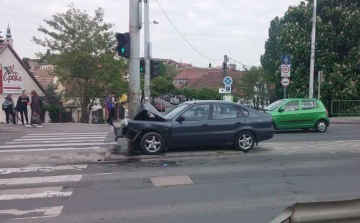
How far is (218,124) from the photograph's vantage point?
455 inches

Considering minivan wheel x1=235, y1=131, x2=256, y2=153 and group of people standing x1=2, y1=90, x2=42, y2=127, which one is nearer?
minivan wheel x1=235, y1=131, x2=256, y2=153

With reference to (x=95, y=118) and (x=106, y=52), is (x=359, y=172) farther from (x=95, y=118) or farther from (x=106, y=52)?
(x=95, y=118)

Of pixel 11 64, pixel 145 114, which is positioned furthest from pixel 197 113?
pixel 11 64

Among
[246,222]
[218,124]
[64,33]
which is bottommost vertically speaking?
[246,222]

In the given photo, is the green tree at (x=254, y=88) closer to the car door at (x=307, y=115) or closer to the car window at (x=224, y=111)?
the car door at (x=307, y=115)

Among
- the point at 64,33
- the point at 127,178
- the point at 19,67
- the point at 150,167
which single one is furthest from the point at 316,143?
the point at 19,67

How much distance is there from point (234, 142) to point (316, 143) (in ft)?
11.6

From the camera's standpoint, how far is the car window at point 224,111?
1169cm

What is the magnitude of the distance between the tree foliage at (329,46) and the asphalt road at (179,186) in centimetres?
1699

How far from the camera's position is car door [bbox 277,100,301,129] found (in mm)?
17188

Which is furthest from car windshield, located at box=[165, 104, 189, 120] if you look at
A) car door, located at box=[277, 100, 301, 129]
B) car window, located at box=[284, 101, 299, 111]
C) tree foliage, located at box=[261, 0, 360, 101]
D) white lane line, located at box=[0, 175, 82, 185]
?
tree foliage, located at box=[261, 0, 360, 101]

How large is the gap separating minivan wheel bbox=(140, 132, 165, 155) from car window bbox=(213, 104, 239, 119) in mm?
1656

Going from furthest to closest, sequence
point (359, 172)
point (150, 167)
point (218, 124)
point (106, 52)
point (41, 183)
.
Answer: point (106, 52) < point (218, 124) < point (150, 167) < point (359, 172) < point (41, 183)

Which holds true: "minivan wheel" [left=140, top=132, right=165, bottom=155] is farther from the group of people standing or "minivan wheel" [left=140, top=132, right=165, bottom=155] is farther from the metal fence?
the metal fence
